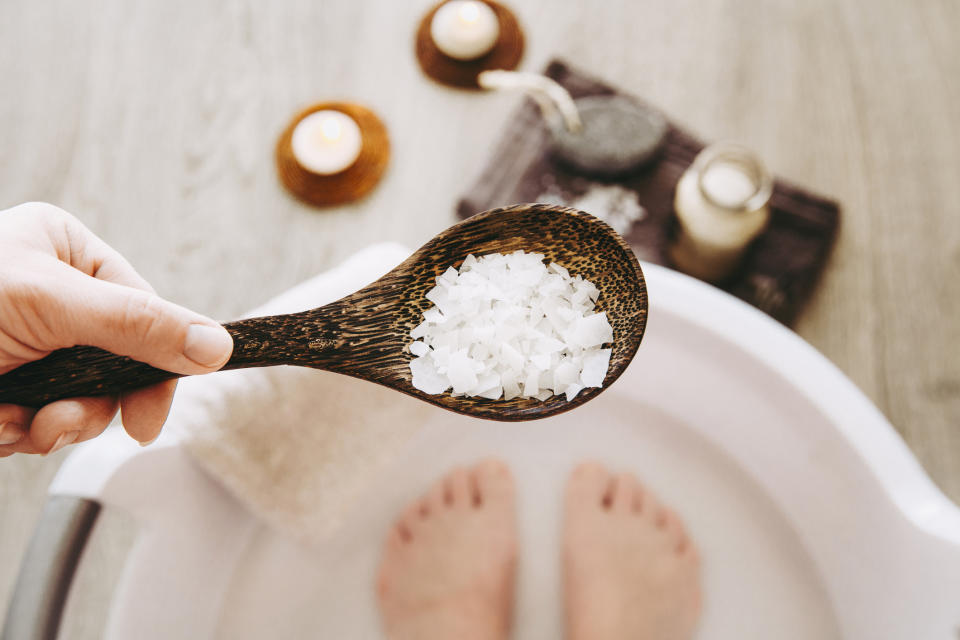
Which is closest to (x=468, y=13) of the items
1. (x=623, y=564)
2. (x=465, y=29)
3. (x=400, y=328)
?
(x=465, y=29)

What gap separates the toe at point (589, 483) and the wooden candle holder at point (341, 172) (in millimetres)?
519

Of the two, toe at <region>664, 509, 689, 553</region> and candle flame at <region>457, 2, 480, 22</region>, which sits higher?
candle flame at <region>457, 2, 480, 22</region>

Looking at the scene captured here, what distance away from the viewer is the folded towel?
73 centimetres

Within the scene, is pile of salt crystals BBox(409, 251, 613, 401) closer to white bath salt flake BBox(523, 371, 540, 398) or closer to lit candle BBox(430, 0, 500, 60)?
white bath salt flake BBox(523, 371, 540, 398)

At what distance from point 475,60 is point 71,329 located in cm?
72

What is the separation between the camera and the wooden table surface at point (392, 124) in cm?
97

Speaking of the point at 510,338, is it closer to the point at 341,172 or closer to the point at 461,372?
the point at 461,372

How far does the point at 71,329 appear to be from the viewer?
527 mm

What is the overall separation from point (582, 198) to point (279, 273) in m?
0.46

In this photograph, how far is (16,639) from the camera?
58 cm

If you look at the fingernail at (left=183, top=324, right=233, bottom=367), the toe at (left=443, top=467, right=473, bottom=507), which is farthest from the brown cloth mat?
the fingernail at (left=183, top=324, right=233, bottom=367)

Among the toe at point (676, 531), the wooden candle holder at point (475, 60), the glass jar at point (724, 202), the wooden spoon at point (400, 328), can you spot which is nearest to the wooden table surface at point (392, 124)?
the wooden candle holder at point (475, 60)

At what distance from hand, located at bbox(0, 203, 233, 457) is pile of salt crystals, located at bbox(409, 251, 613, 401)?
0.17m

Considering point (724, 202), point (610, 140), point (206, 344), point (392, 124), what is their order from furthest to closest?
1. point (392, 124)
2. point (610, 140)
3. point (724, 202)
4. point (206, 344)
